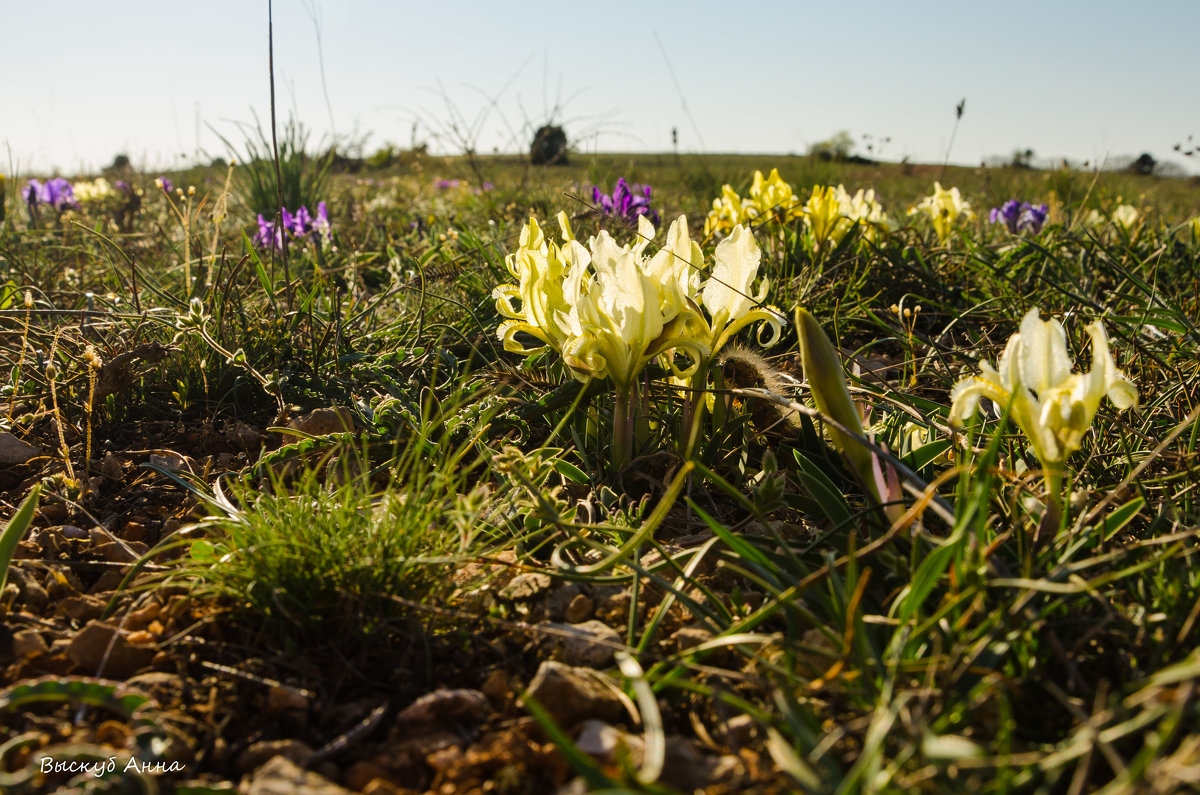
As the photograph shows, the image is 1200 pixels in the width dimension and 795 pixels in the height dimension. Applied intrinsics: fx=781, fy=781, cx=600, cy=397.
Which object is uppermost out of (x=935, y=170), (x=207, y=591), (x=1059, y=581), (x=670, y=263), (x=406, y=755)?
(x=935, y=170)

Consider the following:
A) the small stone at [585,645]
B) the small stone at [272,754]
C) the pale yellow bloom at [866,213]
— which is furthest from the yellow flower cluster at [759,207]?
the small stone at [272,754]

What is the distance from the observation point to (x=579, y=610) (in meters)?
1.45

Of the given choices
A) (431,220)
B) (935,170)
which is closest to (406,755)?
(431,220)

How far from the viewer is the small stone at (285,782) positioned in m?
1.00

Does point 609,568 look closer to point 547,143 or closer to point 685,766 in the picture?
point 685,766

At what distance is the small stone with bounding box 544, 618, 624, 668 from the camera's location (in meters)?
1.31

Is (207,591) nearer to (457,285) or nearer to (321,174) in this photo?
(457,285)

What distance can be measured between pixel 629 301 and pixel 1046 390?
2.47ft

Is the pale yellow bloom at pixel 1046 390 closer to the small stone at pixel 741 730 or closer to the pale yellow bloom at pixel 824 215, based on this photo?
the small stone at pixel 741 730

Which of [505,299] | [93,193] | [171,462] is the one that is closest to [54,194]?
[93,193]

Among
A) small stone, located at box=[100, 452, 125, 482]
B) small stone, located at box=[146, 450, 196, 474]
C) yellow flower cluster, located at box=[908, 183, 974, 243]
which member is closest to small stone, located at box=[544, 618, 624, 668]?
small stone, located at box=[146, 450, 196, 474]

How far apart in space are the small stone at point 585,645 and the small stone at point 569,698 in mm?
101

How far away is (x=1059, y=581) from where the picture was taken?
1.19 meters

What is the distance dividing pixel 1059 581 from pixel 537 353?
4.28ft
